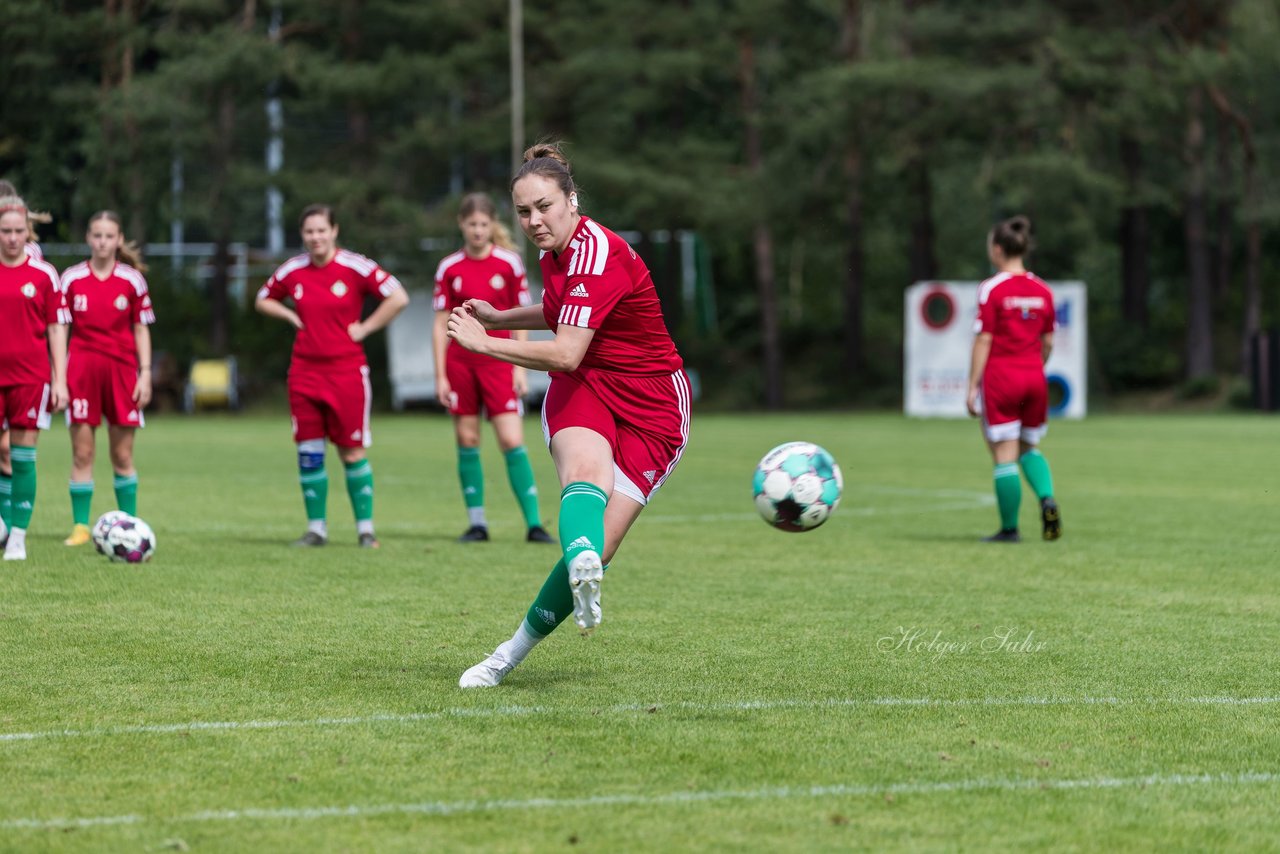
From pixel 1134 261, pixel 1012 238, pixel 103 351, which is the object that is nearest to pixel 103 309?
pixel 103 351

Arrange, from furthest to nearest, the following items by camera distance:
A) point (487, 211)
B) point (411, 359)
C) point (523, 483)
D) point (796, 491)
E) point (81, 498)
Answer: point (411, 359) < point (523, 483) < point (487, 211) < point (81, 498) < point (796, 491)

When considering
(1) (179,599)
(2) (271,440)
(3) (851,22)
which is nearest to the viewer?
(1) (179,599)

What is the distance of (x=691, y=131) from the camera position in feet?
138

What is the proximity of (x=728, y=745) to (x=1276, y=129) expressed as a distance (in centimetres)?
3630

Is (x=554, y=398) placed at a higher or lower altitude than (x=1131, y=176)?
lower

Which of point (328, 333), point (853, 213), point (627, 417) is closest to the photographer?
point (627, 417)

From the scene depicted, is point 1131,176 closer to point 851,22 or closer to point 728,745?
point 851,22

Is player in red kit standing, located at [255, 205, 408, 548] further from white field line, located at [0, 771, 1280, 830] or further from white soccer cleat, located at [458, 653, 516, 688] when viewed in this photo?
white field line, located at [0, 771, 1280, 830]

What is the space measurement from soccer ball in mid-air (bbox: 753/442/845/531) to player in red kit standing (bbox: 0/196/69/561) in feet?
15.2

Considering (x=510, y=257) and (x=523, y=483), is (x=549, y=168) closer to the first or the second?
(x=510, y=257)

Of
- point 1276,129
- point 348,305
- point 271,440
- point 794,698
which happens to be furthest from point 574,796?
point 1276,129

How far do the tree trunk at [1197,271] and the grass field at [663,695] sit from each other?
2639 cm

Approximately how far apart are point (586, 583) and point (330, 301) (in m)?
5.32

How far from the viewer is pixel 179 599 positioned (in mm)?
8070
